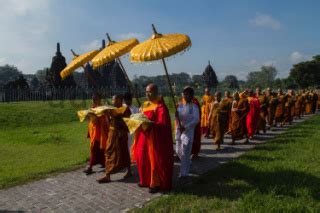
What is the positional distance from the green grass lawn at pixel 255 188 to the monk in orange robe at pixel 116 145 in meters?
1.44

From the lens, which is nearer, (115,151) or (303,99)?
(115,151)

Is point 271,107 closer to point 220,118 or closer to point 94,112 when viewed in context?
point 220,118

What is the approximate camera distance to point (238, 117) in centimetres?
1348

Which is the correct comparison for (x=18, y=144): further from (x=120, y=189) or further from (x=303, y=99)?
(x=303, y=99)

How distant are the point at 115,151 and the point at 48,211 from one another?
2031 mm

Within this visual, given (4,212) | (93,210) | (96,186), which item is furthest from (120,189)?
(4,212)

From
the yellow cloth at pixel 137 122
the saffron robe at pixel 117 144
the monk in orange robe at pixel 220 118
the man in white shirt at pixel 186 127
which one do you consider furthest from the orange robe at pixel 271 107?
the yellow cloth at pixel 137 122

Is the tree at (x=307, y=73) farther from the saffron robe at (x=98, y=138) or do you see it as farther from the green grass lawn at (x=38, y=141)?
the saffron robe at (x=98, y=138)

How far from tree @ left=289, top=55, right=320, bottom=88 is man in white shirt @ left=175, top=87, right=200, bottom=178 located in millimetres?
63505

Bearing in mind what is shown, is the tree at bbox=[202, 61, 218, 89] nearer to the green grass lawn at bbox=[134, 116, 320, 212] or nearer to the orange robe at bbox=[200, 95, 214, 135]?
the orange robe at bbox=[200, 95, 214, 135]

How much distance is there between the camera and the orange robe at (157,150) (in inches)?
277

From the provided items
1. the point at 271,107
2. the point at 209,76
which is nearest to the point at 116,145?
the point at 271,107

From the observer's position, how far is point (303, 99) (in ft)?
85.1

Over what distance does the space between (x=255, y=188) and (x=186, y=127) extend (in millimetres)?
1858
